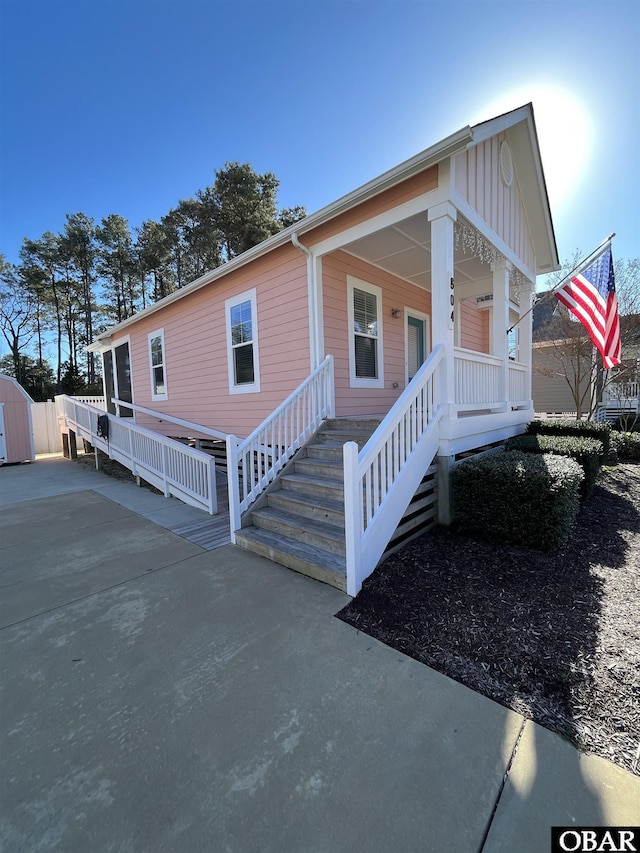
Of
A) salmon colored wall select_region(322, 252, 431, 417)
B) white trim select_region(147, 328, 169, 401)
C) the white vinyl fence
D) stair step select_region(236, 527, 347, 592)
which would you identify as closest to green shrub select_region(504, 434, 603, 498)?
salmon colored wall select_region(322, 252, 431, 417)

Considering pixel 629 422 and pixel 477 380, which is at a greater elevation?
pixel 477 380

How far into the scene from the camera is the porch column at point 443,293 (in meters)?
3.96

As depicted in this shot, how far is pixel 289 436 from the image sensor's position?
514cm

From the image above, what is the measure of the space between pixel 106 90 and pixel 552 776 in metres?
12.0

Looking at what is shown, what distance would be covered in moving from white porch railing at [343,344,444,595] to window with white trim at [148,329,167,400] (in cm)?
699

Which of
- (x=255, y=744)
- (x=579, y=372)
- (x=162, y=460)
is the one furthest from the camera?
(x=579, y=372)

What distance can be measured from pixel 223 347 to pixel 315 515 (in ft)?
14.5

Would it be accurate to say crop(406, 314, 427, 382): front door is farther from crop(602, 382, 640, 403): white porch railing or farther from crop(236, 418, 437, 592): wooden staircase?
crop(602, 382, 640, 403): white porch railing

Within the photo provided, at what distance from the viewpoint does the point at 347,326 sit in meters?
5.69

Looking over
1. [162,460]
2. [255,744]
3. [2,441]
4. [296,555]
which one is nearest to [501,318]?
[296,555]

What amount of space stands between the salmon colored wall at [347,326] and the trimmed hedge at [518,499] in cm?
223

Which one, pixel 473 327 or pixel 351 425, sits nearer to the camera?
pixel 351 425

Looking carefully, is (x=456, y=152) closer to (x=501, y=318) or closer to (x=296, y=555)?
(x=501, y=318)

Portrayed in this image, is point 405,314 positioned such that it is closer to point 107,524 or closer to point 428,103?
point 428,103
